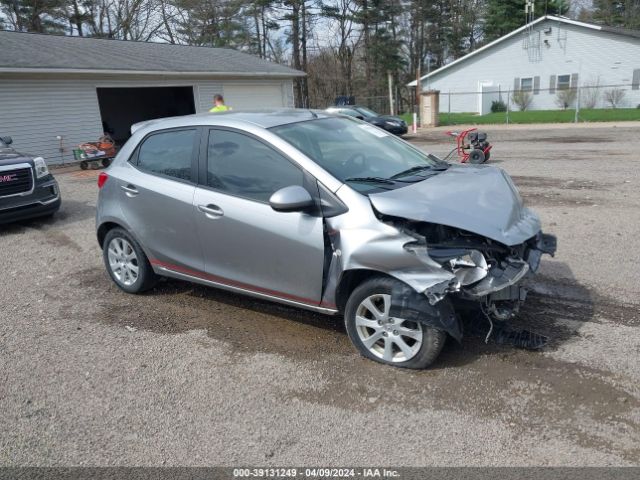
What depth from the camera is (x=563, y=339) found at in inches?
159

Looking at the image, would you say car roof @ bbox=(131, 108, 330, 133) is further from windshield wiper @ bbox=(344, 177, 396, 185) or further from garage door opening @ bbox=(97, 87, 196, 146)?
garage door opening @ bbox=(97, 87, 196, 146)

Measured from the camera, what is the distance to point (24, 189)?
862 centimetres

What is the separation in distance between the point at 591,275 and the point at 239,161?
140 inches

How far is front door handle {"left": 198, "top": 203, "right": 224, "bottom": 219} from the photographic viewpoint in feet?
14.2

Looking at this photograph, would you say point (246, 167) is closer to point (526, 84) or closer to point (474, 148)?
point (474, 148)

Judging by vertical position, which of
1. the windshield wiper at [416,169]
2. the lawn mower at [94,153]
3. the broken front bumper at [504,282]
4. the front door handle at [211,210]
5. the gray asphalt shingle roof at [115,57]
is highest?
the gray asphalt shingle roof at [115,57]

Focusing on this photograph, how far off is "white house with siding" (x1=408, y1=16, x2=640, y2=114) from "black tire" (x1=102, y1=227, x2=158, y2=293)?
2763cm

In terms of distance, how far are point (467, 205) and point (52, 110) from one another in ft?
57.3

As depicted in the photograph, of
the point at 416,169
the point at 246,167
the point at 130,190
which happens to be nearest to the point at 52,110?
the point at 130,190

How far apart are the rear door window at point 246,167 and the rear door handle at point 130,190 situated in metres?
0.93

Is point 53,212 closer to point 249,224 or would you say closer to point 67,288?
point 67,288

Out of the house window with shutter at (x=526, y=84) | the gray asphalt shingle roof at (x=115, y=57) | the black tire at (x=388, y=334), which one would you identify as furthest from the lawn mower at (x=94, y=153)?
the house window with shutter at (x=526, y=84)

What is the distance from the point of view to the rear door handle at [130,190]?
502 cm

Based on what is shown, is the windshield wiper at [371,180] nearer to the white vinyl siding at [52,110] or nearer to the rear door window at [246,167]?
the rear door window at [246,167]
